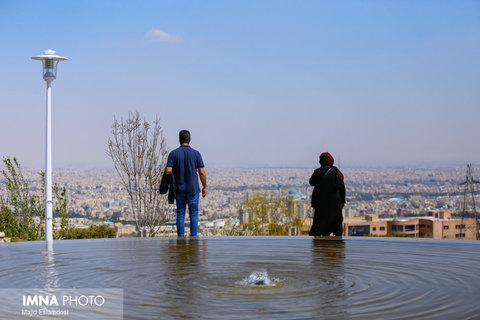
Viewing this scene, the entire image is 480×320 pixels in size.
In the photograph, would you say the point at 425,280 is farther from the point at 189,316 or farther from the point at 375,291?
the point at 189,316

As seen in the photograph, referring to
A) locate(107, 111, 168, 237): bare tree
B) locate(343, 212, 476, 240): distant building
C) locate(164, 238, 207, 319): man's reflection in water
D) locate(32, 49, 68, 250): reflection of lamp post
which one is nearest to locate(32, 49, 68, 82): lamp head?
locate(32, 49, 68, 250): reflection of lamp post

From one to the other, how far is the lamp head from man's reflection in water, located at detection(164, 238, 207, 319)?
15.6ft

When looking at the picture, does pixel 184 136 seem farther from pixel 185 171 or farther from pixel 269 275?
pixel 269 275

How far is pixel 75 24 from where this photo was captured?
133ft

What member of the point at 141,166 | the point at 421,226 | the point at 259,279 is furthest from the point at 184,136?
the point at 421,226

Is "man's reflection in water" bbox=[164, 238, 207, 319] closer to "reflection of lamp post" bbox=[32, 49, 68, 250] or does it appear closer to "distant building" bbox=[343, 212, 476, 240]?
"reflection of lamp post" bbox=[32, 49, 68, 250]

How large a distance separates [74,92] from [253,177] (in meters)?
16.1

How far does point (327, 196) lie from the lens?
8875mm

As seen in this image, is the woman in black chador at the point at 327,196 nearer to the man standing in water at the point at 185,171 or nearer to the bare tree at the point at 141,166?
the man standing in water at the point at 185,171

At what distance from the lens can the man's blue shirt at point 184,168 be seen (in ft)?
30.8

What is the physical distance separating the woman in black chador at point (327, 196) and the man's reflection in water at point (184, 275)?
1.63 m

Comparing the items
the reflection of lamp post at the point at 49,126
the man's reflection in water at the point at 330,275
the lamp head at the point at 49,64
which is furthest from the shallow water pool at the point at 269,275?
the lamp head at the point at 49,64

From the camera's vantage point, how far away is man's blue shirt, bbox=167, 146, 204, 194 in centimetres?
939

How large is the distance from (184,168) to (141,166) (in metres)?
10.3
